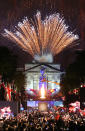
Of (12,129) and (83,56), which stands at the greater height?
(83,56)

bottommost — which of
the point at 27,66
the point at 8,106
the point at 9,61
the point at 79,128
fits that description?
the point at 79,128

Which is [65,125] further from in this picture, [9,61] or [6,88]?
[6,88]

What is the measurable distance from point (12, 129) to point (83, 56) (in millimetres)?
28804

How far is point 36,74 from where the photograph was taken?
12756cm

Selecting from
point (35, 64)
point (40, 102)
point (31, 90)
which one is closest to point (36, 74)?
point (35, 64)

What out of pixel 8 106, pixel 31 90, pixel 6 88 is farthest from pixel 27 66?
pixel 8 106

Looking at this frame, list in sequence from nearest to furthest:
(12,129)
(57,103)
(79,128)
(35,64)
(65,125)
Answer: (12,129) < (79,128) < (65,125) < (57,103) < (35,64)

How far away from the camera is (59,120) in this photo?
74.6 feet

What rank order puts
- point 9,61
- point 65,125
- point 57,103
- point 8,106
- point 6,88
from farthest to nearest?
point 57,103 < point 6,88 < point 9,61 < point 8,106 < point 65,125

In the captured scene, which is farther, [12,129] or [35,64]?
[35,64]

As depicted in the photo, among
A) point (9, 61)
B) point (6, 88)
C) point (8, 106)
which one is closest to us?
point (8, 106)

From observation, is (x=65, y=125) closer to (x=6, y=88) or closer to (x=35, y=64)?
(x=6, y=88)

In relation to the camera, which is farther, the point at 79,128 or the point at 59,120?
the point at 59,120

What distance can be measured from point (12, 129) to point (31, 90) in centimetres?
9805
